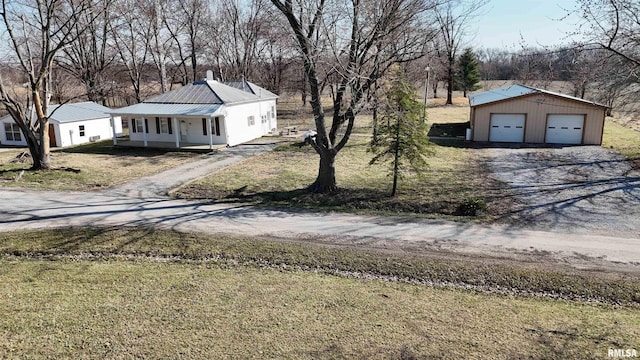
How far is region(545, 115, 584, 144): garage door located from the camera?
25562 millimetres

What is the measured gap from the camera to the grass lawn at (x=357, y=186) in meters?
14.2

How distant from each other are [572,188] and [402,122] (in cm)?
706

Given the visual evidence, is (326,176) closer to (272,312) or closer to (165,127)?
(272,312)

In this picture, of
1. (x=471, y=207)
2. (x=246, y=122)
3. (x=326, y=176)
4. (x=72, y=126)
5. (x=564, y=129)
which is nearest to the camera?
(x=471, y=207)

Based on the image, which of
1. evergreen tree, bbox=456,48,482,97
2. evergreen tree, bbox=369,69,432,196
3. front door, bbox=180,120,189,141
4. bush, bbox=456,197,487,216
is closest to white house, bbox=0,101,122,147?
front door, bbox=180,120,189,141

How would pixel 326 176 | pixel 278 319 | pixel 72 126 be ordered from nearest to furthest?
pixel 278 319 → pixel 326 176 → pixel 72 126

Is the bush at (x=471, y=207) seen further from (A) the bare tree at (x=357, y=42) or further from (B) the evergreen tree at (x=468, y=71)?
(B) the evergreen tree at (x=468, y=71)

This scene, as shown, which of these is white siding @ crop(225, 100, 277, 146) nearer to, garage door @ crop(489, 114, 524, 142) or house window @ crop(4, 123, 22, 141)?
house window @ crop(4, 123, 22, 141)

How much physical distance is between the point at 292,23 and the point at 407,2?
11.9 feet

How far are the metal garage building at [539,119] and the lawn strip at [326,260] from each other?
18.8m

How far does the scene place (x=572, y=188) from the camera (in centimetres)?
1598

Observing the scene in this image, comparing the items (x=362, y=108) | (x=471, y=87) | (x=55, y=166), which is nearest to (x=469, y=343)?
(x=362, y=108)

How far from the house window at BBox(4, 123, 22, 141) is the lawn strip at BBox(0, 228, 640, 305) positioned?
2184 cm

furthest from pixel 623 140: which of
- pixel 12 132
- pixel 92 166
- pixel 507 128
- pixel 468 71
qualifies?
pixel 12 132
